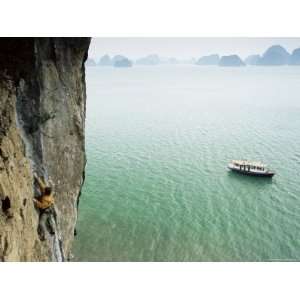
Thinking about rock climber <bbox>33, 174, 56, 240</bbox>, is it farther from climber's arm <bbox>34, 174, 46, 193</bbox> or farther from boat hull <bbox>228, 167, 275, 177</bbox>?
boat hull <bbox>228, 167, 275, 177</bbox>

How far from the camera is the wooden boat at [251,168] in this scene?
38594 millimetres

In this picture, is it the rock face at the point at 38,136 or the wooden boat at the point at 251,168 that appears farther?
the wooden boat at the point at 251,168

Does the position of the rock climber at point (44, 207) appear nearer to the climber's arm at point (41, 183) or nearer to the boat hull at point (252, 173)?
the climber's arm at point (41, 183)

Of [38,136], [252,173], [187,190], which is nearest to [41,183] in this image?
[38,136]

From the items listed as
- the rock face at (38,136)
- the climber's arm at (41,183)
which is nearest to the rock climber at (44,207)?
the climber's arm at (41,183)

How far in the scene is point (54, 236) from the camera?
14359 mm

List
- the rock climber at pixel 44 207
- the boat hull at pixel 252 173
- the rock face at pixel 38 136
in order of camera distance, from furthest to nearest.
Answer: the boat hull at pixel 252 173, the rock climber at pixel 44 207, the rock face at pixel 38 136

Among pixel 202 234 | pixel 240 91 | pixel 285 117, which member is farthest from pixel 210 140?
pixel 240 91

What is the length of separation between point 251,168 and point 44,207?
29996 mm

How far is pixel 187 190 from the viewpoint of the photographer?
34625mm

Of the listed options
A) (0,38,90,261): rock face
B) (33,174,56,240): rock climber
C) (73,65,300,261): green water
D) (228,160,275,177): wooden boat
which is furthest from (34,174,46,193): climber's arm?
(228,160,275,177): wooden boat

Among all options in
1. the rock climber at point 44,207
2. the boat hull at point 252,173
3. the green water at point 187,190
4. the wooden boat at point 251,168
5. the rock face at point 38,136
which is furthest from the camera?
the wooden boat at point 251,168

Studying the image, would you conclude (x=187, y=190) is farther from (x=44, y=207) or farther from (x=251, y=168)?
(x=44, y=207)

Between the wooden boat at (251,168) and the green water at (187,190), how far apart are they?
734 millimetres
